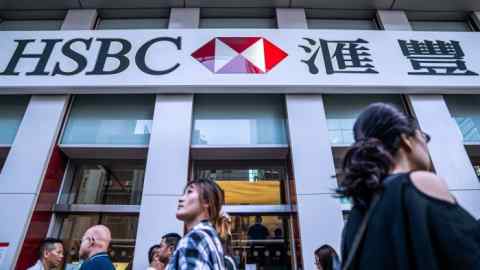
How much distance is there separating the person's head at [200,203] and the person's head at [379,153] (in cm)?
86

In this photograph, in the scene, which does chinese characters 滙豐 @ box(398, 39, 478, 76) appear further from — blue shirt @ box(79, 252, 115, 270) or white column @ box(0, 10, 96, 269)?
white column @ box(0, 10, 96, 269)

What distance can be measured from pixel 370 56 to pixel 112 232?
4.95 metres

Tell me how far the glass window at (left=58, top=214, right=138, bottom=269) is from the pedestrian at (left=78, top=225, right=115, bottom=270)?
1836 millimetres

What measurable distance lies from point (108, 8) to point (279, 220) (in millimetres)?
5205

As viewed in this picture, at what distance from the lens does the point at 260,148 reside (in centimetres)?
434

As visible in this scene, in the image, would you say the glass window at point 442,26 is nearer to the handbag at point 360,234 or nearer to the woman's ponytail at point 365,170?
the woman's ponytail at point 365,170

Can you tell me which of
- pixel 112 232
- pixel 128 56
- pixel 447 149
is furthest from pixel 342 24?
pixel 112 232

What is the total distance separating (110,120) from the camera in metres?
4.61

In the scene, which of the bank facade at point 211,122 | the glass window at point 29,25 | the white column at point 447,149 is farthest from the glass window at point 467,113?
the glass window at point 29,25

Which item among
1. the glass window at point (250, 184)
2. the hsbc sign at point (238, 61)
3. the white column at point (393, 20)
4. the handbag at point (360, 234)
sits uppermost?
the white column at point (393, 20)

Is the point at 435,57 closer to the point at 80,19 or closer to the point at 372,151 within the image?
the point at 372,151

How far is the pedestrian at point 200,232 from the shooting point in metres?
1.26

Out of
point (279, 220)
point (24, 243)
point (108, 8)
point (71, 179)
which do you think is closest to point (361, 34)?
point (279, 220)

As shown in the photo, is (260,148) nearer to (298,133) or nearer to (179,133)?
(298,133)
